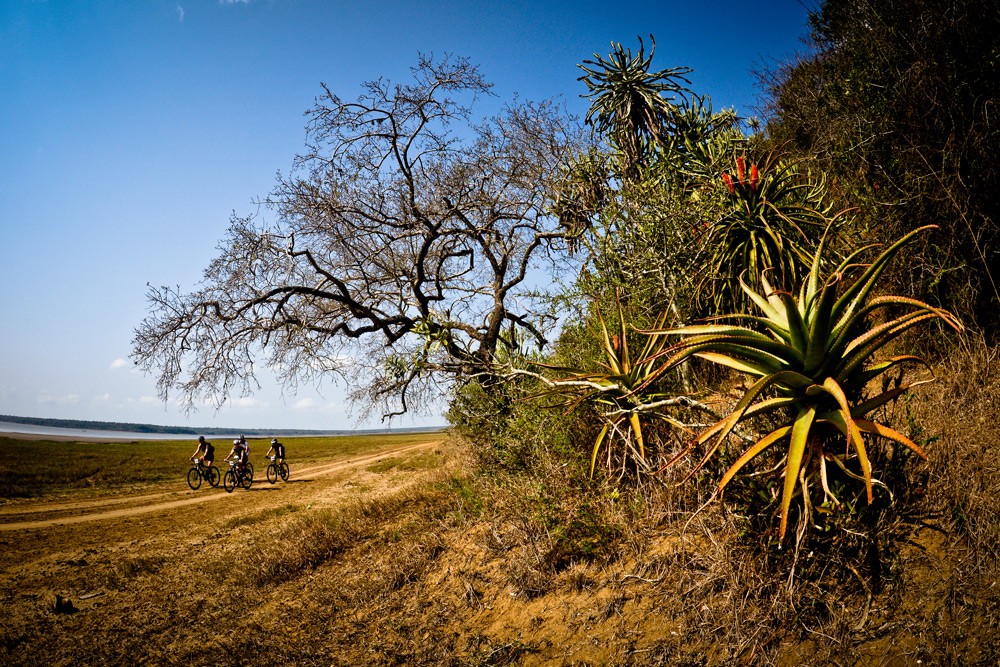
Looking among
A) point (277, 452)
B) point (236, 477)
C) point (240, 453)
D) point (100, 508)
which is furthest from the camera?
point (277, 452)

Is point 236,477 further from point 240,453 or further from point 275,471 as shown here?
point 275,471

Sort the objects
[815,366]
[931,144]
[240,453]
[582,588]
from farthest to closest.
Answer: [240,453]
[931,144]
[582,588]
[815,366]

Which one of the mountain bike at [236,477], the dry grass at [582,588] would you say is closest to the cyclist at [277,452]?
the mountain bike at [236,477]

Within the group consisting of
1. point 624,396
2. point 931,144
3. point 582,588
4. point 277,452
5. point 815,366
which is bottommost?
point 277,452

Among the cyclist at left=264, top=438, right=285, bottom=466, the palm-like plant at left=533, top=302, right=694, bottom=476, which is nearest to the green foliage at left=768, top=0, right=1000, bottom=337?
the palm-like plant at left=533, top=302, right=694, bottom=476

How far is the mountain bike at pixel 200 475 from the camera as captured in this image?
20.8m

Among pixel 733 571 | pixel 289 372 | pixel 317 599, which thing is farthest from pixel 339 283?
pixel 733 571

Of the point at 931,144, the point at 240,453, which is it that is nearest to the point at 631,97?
the point at 931,144

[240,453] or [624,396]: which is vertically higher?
[624,396]

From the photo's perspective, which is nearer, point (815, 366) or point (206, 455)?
point (815, 366)

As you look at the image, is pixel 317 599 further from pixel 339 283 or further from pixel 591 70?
pixel 591 70

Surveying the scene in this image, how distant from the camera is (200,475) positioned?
820 inches

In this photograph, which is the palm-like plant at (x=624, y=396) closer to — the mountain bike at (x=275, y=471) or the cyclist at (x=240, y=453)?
the cyclist at (x=240, y=453)

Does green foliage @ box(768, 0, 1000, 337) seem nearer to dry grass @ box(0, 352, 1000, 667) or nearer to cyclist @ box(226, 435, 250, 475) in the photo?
dry grass @ box(0, 352, 1000, 667)
